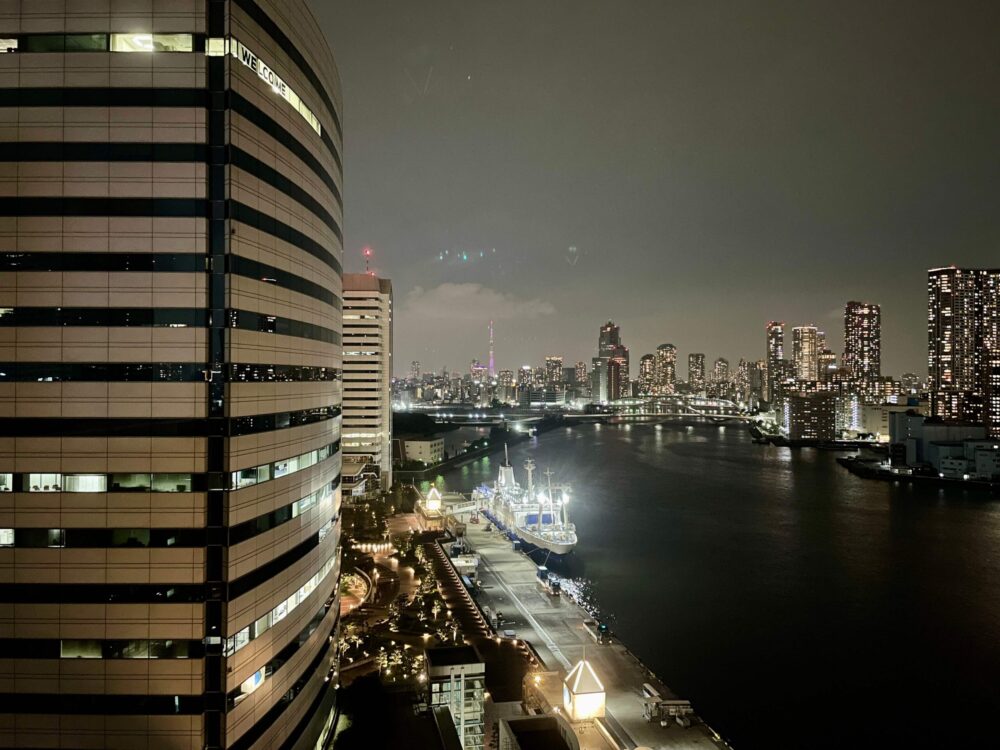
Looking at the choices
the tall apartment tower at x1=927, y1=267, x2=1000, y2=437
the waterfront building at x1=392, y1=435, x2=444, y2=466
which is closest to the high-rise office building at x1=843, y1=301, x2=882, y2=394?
the tall apartment tower at x1=927, y1=267, x2=1000, y2=437

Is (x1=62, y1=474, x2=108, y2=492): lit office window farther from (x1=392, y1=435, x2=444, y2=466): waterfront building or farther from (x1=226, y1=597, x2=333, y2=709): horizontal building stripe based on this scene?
(x1=392, y1=435, x2=444, y2=466): waterfront building

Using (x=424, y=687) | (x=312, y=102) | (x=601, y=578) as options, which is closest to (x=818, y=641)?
(x=601, y=578)

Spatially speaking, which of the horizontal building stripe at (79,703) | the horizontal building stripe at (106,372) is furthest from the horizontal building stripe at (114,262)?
the horizontal building stripe at (79,703)

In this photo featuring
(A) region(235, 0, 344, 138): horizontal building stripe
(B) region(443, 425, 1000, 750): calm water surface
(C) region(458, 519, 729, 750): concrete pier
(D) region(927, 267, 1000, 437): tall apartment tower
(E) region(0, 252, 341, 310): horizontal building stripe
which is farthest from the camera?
(D) region(927, 267, 1000, 437): tall apartment tower

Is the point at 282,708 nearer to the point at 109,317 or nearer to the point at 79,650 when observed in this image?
the point at 79,650

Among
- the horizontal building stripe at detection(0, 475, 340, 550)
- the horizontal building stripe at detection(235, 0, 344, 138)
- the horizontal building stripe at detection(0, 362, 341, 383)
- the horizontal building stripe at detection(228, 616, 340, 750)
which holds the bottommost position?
the horizontal building stripe at detection(228, 616, 340, 750)

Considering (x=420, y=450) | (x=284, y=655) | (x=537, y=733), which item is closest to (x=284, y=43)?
(x=284, y=655)
